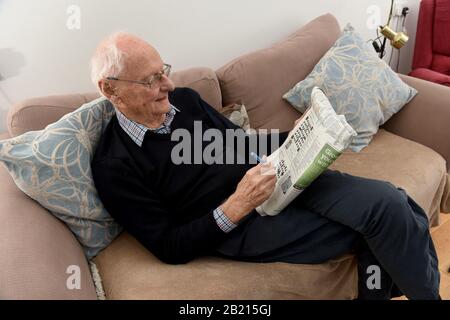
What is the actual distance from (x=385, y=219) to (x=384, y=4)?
1.84m

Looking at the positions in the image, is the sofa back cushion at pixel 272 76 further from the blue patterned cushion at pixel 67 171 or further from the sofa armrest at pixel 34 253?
the sofa armrest at pixel 34 253

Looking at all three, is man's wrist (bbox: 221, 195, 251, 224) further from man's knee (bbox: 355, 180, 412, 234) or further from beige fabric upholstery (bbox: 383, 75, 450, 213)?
beige fabric upholstery (bbox: 383, 75, 450, 213)

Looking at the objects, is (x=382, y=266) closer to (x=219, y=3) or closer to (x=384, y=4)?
(x=219, y=3)

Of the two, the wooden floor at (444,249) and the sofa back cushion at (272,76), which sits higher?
the sofa back cushion at (272,76)

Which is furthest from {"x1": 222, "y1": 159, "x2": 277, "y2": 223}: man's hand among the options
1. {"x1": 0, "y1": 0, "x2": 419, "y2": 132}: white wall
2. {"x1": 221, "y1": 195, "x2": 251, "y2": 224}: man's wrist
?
{"x1": 0, "y1": 0, "x2": 419, "y2": 132}: white wall

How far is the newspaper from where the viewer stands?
3.40 ft

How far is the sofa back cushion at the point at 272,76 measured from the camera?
1686 millimetres

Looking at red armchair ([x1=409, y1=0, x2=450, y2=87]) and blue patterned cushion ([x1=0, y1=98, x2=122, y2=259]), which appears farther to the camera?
red armchair ([x1=409, y1=0, x2=450, y2=87])

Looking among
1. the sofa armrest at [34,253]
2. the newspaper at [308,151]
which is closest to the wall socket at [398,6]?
the newspaper at [308,151]

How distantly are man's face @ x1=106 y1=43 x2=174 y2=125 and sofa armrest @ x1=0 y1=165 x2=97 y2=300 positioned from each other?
1.28 feet

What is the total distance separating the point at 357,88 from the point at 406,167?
391 mm

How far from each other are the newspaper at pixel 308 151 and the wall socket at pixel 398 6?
166cm

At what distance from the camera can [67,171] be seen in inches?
45.2

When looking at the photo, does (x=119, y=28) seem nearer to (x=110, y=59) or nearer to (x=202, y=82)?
(x=202, y=82)
